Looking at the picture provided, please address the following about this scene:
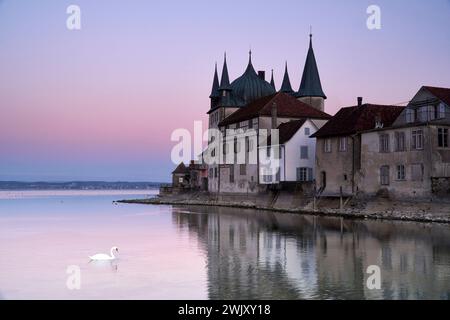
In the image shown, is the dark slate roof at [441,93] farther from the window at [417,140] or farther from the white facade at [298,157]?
the white facade at [298,157]

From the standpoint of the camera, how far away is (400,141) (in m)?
42.8

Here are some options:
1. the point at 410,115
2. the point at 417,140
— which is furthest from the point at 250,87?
the point at 417,140

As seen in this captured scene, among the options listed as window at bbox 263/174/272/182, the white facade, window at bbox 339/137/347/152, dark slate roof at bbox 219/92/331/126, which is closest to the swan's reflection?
window at bbox 339/137/347/152

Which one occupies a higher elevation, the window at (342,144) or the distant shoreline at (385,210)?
the window at (342,144)

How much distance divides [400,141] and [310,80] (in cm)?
3339

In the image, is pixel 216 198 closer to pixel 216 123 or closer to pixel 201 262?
pixel 216 123

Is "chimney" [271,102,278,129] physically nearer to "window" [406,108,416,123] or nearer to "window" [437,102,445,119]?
"window" [406,108,416,123]

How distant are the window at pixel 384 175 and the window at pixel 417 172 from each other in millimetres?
2814

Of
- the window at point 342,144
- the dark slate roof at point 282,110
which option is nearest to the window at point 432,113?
the window at point 342,144

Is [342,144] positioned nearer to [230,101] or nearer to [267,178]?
[267,178]

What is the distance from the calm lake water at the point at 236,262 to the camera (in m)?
16.8

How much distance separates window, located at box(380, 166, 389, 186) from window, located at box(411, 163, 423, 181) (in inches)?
111

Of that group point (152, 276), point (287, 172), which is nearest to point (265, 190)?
point (287, 172)
